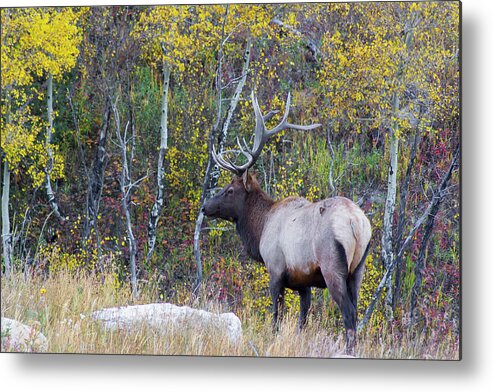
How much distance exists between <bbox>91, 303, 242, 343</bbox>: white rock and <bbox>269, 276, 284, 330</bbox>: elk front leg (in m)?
0.28

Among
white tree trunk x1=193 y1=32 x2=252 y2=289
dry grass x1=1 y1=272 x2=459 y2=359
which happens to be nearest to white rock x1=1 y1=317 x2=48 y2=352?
dry grass x1=1 y1=272 x2=459 y2=359

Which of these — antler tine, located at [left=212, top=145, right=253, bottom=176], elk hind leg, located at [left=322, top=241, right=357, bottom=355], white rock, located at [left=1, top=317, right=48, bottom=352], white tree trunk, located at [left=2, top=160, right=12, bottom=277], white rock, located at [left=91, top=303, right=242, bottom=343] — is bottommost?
white rock, located at [left=1, top=317, right=48, bottom=352]

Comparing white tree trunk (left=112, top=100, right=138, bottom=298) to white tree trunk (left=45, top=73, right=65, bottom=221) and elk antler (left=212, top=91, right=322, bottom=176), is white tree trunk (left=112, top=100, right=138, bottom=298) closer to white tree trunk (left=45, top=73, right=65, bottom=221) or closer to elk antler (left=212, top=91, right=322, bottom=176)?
white tree trunk (left=45, top=73, right=65, bottom=221)

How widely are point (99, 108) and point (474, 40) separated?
7.72ft

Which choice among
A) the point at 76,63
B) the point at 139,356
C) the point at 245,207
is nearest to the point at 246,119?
the point at 245,207

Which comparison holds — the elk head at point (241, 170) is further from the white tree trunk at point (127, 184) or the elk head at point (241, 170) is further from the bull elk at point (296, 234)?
the white tree trunk at point (127, 184)

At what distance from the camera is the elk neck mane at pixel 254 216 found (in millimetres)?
7020

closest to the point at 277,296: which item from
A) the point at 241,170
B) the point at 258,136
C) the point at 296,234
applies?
the point at 296,234

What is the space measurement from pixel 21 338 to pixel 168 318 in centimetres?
90

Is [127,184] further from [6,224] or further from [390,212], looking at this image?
[390,212]

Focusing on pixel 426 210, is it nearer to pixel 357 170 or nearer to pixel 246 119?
pixel 357 170

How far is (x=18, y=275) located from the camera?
22.0ft

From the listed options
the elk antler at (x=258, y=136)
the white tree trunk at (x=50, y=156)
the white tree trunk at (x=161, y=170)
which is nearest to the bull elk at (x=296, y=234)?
the elk antler at (x=258, y=136)

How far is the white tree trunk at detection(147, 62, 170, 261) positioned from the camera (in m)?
6.76
